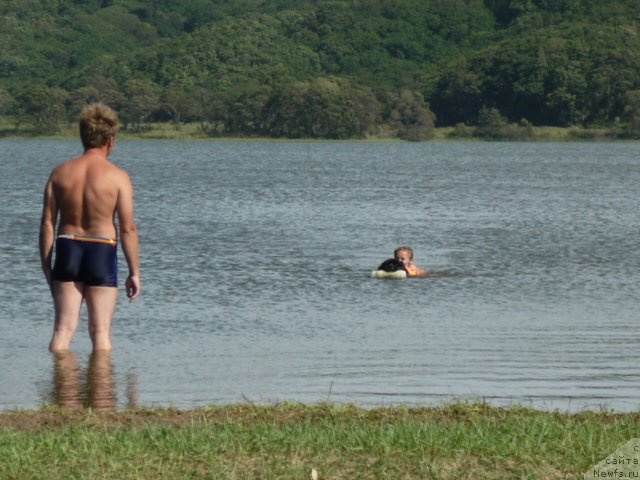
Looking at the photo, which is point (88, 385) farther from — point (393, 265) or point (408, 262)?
point (408, 262)

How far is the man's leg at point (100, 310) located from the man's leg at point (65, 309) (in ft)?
0.26

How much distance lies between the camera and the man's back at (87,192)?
8984 mm

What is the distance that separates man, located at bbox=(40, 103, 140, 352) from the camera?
8.98 m

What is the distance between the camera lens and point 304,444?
7301 millimetres

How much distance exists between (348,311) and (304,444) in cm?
1087

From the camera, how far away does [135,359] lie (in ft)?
43.9

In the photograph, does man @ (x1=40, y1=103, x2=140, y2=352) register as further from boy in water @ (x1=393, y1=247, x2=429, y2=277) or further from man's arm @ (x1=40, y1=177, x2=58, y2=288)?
boy in water @ (x1=393, y1=247, x2=429, y2=277)

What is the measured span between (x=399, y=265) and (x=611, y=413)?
12774 mm

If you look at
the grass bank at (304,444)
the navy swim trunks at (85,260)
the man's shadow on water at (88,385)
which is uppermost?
the navy swim trunks at (85,260)

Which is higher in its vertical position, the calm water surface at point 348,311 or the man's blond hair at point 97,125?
the man's blond hair at point 97,125

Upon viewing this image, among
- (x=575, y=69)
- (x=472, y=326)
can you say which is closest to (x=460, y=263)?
(x=472, y=326)

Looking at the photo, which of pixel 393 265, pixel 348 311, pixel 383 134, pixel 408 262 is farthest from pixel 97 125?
pixel 383 134

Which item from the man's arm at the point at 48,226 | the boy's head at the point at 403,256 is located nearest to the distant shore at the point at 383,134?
the boy's head at the point at 403,256

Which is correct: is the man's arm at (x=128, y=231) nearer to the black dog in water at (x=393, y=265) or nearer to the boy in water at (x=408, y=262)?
the black dog in water at (x=393, y=265)
